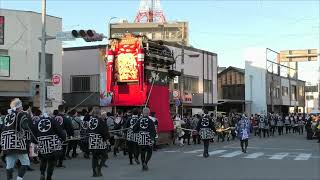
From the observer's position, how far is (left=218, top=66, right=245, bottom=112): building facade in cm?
6588

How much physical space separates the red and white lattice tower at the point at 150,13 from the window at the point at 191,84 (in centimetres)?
3987

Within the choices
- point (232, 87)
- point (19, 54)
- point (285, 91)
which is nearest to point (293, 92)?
point (285, 91)

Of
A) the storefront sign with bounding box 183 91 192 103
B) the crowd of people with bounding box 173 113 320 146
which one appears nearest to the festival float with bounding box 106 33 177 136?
the crowd of people with bounding box 173 113 320 146

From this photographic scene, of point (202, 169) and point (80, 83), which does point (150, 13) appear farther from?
point (202, 169)

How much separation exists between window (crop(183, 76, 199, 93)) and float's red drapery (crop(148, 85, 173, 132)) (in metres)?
22.7

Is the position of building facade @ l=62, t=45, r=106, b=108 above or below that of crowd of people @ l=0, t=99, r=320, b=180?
above

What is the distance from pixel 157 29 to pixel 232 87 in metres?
21.5

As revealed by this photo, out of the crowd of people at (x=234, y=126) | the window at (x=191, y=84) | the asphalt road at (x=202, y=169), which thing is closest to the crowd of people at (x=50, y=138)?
the asphalt road at (x=202, y=169)

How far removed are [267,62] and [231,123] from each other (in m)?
30.6

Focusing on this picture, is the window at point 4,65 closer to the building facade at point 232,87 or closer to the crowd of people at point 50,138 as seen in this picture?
the crowd of people at point 50,138

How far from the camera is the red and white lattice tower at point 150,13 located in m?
90.7

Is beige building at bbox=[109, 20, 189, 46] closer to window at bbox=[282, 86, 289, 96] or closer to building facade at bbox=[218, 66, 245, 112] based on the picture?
building facade at bbox=[218, 66, 245, 112]

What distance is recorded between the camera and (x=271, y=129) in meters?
43.9

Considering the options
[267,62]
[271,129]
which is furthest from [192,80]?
[267,62]
